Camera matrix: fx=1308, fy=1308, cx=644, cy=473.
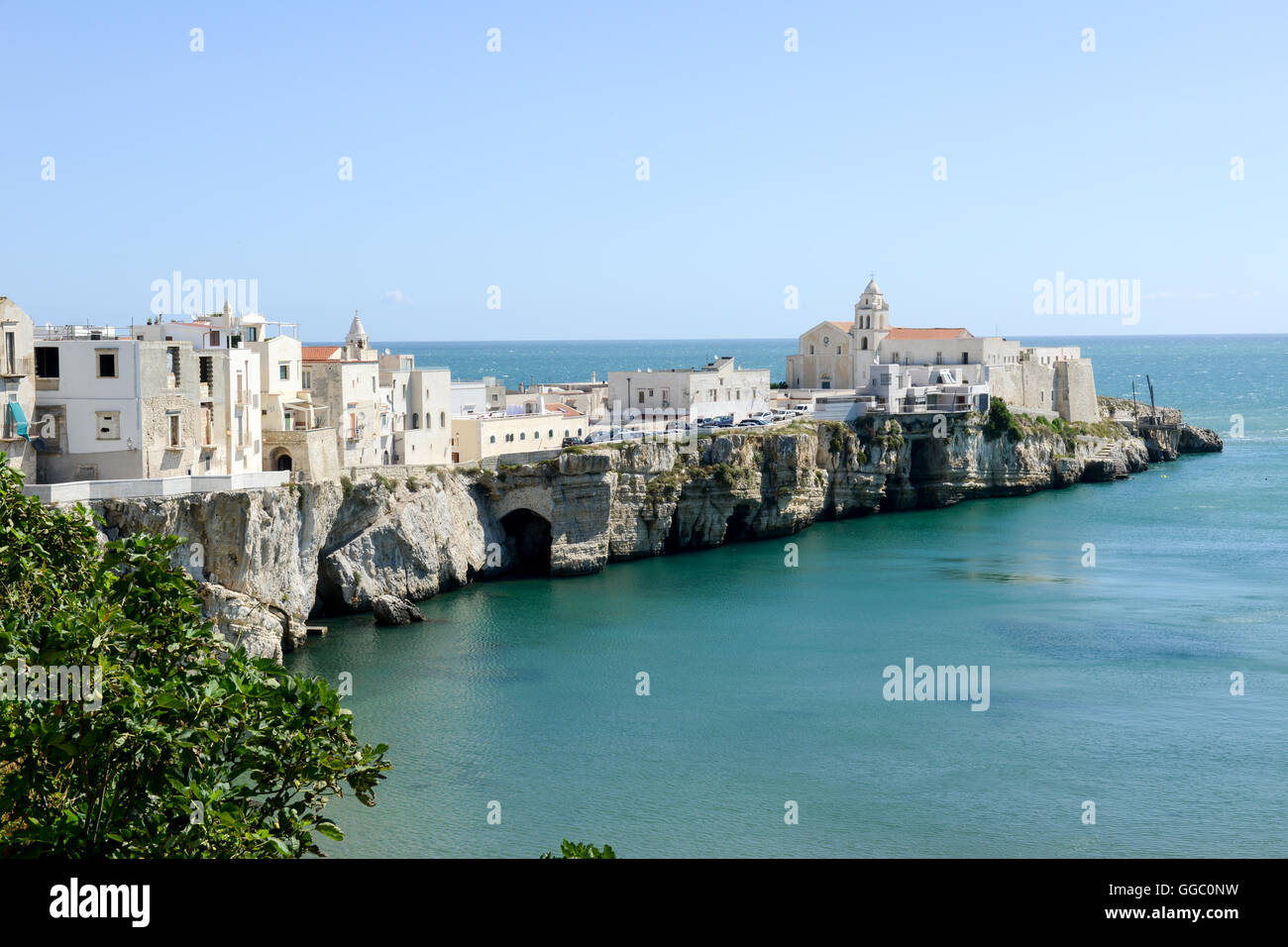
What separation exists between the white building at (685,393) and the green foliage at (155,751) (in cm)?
5322

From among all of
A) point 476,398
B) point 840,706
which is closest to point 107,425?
point 476,398

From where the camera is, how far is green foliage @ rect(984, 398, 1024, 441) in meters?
78.7

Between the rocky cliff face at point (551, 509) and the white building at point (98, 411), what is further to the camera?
the white building at point (98, 411)

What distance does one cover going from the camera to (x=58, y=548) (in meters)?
20.8

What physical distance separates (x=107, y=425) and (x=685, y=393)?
112ft

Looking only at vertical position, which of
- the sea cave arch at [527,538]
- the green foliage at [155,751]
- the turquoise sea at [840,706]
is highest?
the green foliage at [155,751]

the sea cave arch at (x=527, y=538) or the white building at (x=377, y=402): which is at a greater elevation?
the white building at (x=377, y=402)

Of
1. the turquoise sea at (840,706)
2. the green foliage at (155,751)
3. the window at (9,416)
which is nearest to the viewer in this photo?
the green foliage at (155,751)

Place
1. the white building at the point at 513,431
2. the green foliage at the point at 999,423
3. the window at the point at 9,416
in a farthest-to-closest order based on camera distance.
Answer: the green foliage at the point at 999,423, the white building at the point at 513,431, the window at the point at 9,416

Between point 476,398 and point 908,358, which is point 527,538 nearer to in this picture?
point 476,398

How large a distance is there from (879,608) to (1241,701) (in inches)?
586

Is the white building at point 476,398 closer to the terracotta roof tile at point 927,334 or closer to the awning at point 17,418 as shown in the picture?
the awning at point 17,418

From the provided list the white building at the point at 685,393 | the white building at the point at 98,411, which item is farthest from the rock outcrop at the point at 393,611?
the white building at the point at 685,393

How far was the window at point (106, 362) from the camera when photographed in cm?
4181
